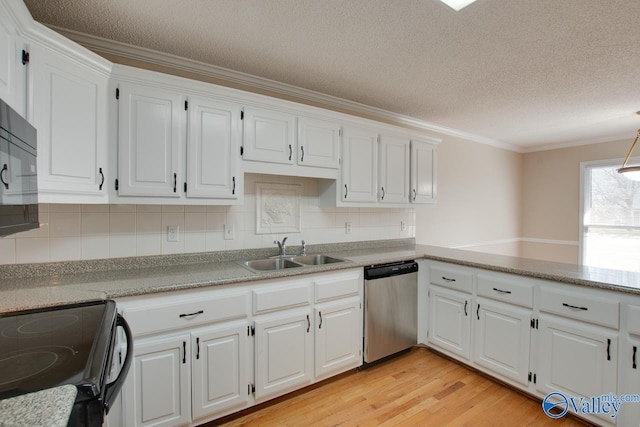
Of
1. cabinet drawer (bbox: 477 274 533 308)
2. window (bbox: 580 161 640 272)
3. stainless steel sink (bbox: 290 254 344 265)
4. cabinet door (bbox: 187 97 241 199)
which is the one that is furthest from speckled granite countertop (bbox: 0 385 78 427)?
window (bbox: 580 161 640 272)

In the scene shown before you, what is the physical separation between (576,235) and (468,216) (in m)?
1.89

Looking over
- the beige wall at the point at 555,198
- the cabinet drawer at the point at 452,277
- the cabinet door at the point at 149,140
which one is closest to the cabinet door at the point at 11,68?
the cabinet door at the point at 149,140

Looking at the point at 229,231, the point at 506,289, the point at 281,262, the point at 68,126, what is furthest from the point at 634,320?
the point at 68,126

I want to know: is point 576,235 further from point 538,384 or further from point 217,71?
point 217,71

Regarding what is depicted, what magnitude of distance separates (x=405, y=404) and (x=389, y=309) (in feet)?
2.35

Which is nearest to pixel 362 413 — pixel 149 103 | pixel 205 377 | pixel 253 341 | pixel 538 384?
pixel 253 341

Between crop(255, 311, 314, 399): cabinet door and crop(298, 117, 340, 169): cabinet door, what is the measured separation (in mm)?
1261

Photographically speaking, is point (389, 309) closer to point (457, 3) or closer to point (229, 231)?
point (229, 231)

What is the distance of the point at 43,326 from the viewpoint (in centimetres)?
111

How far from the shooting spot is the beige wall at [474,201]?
411 cm

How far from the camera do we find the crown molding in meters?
2.00

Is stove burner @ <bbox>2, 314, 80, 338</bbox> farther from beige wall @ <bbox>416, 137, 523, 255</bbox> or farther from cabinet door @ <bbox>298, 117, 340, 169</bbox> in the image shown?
beige wall @ <bbox>416, 137, 523, 255</bbox>

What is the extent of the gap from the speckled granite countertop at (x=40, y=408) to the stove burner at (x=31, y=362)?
15 cm

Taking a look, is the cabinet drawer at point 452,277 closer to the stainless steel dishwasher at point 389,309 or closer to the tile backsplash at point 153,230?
the stainless steel dishwasher at point 389,309
